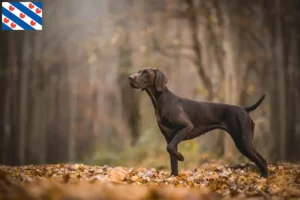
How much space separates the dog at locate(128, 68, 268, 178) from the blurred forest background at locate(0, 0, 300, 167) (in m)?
4.98

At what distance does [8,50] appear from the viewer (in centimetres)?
1812

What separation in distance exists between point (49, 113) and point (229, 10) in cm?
1217

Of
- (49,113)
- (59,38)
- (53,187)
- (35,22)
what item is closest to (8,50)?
(59,38)

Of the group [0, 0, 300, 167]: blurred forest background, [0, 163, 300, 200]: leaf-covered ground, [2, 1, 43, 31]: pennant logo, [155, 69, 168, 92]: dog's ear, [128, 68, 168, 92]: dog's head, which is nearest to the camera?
[0, 163, 300, 200]: leaf-covered ground

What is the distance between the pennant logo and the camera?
889 centimetres

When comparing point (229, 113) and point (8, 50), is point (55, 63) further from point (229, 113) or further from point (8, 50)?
point (229, 113)

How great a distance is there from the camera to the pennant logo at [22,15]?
29.2ft

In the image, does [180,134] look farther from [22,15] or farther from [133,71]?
[133,71]

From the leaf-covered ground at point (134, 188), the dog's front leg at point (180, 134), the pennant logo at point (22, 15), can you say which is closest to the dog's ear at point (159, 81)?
the dog's front leg at point (180, 134)

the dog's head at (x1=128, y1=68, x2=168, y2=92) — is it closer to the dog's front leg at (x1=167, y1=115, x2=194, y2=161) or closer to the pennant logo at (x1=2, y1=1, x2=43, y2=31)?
the dog's front leg at (x1=167, y1=115, x2=194, y2=161)

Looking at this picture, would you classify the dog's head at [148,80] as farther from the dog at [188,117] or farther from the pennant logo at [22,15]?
the pennant logo at [22,15]

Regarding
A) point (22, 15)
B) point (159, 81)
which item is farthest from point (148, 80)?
point (22, 15)

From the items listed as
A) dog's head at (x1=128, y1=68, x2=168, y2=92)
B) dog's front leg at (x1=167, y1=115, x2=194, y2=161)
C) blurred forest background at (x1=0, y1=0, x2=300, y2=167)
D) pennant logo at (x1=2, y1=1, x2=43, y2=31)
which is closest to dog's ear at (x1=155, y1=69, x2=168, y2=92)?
dog's head at (x1=128, y1=68, x2=168, y2=92)

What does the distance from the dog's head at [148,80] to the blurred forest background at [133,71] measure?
5730mm
